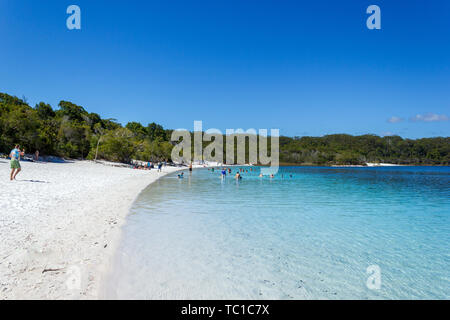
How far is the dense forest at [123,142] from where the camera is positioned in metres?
30.9

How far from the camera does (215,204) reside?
12.9m

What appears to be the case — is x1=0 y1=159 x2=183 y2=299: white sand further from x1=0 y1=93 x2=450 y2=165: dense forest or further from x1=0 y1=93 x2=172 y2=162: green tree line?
x1=0 y1=93 x2=450 y2=165: dense forest

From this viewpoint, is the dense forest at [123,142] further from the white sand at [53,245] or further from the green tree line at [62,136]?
the white sand at [53,245]

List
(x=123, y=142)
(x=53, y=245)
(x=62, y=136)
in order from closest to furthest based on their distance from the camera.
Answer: (x=53, y=245) < (x=62, y=136) < (x=123, y=142)

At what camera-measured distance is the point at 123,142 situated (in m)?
45.8

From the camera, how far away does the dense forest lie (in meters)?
30.9

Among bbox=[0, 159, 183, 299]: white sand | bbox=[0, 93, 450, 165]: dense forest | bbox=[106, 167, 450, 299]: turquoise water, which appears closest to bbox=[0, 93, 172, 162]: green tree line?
bbox=[0, 93, 450, 165]: dense forest

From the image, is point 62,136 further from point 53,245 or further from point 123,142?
point 53,245

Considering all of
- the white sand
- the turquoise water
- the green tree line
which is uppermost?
the green tree line

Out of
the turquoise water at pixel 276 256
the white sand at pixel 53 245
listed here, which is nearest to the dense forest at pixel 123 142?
the white sand at pixel 53 245

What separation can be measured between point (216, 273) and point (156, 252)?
163 centimetres

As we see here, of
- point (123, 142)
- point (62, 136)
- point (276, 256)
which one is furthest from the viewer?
point (123, 142)

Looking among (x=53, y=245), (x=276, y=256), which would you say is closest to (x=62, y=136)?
(x=53, y=245)

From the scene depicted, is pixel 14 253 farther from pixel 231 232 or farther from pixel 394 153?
pixel 394 153
